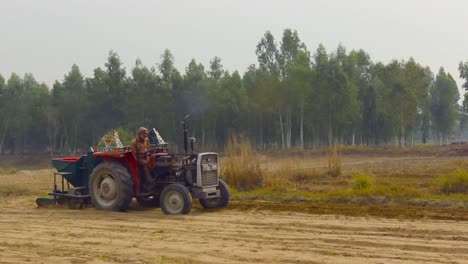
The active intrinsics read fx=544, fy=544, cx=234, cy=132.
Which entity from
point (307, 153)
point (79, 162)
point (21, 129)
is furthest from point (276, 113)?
point (79, 162)

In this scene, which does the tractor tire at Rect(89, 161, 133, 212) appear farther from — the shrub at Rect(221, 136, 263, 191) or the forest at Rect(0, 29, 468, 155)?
the forest at Rect(0, 29, 468, 155)

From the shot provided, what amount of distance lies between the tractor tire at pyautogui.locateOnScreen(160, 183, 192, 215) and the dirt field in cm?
26

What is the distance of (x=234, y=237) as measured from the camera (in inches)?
337

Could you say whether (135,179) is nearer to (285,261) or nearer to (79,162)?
(79,162)

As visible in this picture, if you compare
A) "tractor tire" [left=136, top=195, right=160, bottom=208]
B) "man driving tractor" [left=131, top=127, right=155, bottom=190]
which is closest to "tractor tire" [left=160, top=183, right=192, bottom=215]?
"man driving tractor" [left=131, top=127, right=155, bottom=190]

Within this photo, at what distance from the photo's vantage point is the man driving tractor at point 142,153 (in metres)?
11.7

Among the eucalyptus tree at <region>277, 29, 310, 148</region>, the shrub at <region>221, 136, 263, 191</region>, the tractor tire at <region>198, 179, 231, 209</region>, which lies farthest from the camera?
the eucalyptus tree at <region>277, 29, 310, 148</region>

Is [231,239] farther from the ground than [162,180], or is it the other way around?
[162,180]

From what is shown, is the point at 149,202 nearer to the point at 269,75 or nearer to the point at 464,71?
the point at 269,75

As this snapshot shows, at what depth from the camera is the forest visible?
47.1 m

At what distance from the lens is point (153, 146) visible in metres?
12.2

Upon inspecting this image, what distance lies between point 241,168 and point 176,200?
17.9ft

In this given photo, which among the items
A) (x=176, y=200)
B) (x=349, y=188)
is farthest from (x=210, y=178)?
(x=349, y=188)

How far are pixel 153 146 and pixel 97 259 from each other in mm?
5223
